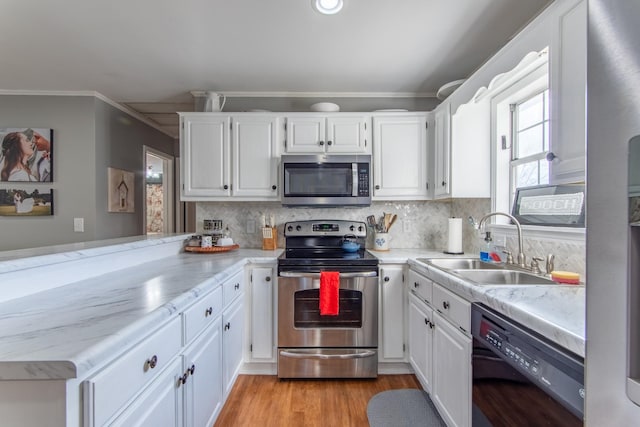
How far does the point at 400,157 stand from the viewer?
257 cm

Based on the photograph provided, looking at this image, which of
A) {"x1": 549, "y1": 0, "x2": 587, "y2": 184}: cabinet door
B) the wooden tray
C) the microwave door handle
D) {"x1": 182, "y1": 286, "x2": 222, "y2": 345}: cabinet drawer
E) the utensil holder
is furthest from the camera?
the utensil holder

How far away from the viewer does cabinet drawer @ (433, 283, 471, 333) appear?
4.48 feet

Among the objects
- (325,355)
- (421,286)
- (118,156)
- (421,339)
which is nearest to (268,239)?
(325,355)

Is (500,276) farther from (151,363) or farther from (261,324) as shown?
(151,363)

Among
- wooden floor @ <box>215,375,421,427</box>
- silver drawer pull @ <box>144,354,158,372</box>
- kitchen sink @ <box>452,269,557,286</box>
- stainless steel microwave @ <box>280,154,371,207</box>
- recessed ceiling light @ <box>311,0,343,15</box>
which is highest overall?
recessed ceiling light @ <box>311,0,343,15</box>

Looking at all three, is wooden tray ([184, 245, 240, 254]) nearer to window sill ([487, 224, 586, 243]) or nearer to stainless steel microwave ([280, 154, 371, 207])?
stainless steel microwave ([280, 154, 371, 207])

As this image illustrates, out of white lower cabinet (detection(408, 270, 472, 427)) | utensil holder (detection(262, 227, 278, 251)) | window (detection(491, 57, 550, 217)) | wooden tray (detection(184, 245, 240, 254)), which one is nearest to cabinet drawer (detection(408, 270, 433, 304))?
white lower cabinet (detection(408, 270, 472, 427))

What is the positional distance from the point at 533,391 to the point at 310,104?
2615 millimetres

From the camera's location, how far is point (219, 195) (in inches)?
101

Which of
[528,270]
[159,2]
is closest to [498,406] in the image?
[528,270]

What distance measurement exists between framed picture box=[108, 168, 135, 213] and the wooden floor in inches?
92.6

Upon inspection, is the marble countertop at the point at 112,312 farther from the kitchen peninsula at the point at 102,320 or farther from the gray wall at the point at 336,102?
the gray wall at the point at 336,102

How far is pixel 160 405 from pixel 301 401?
1.20 m

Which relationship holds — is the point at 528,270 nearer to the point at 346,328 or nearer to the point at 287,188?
the point at 346,328
